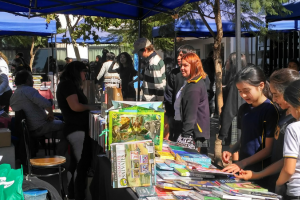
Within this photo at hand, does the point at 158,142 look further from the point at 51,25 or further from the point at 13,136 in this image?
the point at 51,25

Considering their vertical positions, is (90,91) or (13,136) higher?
(90,91)

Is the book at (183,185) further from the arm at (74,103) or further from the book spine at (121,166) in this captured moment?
the arm at (74,103)

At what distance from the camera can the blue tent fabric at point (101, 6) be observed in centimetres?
528

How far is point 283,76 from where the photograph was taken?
2375 millimetres

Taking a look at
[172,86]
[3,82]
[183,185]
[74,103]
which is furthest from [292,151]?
[3,82]

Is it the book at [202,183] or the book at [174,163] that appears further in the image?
the book at [174,163]

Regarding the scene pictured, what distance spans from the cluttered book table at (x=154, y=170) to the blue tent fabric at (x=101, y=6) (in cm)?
267

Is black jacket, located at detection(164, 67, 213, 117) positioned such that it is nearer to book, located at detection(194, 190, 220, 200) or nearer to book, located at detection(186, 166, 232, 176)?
book, located at detection(186, 166, 232, 176)

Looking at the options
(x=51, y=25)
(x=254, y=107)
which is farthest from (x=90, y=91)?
(x=51, y=25)

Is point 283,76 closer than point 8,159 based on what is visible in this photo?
Yes

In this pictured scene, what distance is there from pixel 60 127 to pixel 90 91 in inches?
38.8

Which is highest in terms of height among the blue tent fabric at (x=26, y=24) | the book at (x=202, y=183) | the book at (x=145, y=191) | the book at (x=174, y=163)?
the blue tent fabric at (x=26, y=24)

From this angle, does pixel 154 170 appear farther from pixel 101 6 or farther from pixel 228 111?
pixel 101 6

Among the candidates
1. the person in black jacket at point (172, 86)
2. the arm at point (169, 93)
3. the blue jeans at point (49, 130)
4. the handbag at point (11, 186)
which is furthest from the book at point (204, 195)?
the blue jeans at point (49, 130)
